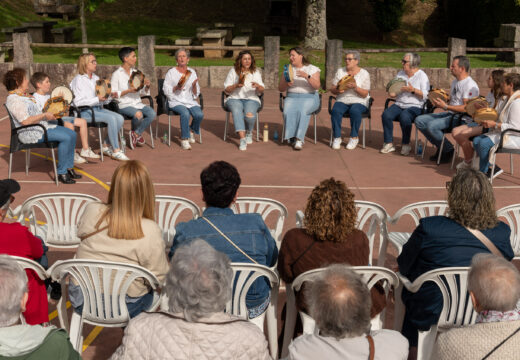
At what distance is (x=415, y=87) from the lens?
32.7ft

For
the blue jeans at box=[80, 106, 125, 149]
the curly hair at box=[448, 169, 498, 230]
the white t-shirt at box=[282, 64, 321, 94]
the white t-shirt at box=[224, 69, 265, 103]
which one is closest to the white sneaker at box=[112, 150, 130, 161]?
the blue jeans at box=[80, 106, 125, 149]

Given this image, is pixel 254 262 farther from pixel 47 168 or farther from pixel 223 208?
pixel 47 168

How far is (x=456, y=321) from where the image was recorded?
4.05 meters

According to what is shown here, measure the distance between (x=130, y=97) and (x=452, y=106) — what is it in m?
4.73

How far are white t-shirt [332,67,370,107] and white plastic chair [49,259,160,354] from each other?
21.9ft

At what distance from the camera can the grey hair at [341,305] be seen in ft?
9.38

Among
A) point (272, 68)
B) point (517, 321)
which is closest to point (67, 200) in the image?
point (517, 321)

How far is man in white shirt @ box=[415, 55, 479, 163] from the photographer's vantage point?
9305 mm

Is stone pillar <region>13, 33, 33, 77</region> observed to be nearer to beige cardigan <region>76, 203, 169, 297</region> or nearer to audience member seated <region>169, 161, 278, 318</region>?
beige cardigan <region>76, 203, 169, 297</region>

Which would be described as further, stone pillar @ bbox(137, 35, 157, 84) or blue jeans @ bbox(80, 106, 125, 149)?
stone pillar @ bbox(137, 35, 157, 84)

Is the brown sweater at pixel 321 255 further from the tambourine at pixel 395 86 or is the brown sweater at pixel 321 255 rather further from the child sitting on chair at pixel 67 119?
the tambourine at pixel 395 86

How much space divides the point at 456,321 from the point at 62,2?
977 inches

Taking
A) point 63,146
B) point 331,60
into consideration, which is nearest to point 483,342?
point 63,146

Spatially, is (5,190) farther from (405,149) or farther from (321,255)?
(405,149)
